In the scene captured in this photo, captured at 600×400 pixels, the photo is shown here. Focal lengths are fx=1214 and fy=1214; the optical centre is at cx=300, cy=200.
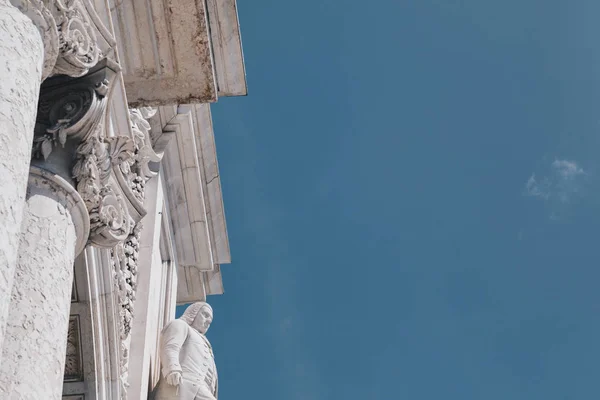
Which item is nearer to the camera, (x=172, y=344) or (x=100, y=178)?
(x=100, y=178)

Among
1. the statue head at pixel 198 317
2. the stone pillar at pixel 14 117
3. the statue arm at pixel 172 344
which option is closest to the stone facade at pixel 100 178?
the stone pillar at pixel 14 117

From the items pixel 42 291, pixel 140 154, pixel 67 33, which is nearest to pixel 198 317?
pixel 140 154

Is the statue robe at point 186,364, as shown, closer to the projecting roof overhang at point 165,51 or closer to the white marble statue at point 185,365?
the white marble statue at point 185,365

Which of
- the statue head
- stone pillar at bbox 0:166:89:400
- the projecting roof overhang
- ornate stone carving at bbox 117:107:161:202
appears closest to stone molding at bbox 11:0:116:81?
stone pillar at bbox 0:166:89:400

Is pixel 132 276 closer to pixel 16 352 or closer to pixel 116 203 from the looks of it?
pixel 116 203

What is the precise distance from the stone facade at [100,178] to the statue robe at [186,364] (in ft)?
0.53

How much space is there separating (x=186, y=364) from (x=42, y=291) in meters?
6.95

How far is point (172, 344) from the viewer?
15.5 m

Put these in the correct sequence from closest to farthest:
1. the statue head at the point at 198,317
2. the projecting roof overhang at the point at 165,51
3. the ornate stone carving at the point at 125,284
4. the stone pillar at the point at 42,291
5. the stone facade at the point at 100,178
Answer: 1. the stone facade at the point at 100,178
2. the stone pillar at the point at 42,291
3. the projecting roof overhang at the point at 165,51
4. the ornate stone carving at the point at 125,284
5. the statue head at the point at 198,317

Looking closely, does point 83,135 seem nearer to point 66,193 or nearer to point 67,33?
point 66,193

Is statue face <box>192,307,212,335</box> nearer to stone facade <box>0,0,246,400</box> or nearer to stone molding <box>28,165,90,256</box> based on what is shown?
stone facade <box>0,0,246,400</box>

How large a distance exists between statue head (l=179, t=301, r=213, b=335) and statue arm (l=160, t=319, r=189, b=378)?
66 cm

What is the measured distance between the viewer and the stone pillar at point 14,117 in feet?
22.2

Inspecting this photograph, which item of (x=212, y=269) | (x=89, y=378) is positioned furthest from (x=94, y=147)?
(x=212, y=269)
